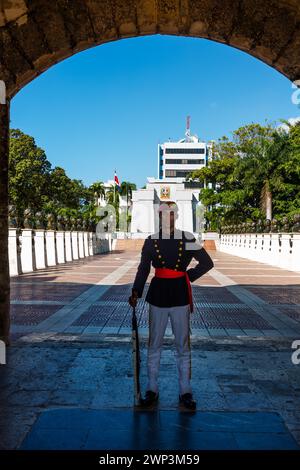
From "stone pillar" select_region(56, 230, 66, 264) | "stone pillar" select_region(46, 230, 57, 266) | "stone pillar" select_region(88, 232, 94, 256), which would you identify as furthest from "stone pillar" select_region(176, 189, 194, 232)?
"stone pillar" select_region(46, 230, 57, 266)

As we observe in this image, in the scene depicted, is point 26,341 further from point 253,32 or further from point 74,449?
point 253,32

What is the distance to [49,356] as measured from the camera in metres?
5.69

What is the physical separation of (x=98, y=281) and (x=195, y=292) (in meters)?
3.64

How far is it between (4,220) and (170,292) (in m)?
2.91

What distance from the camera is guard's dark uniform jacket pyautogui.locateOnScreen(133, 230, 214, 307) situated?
411 cm

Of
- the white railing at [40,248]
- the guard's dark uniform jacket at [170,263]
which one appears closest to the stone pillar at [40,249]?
the white railing at [40,248]

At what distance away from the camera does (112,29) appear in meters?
6.09

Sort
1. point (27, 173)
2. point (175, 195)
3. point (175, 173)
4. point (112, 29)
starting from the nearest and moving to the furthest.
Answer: point (112, 29) < point (27, 173) < point (175, 195) < point (175, 173)

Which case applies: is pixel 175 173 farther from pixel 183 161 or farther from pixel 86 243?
pixel 86 243

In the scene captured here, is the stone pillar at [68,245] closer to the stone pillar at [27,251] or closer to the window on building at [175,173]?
the stone pillar at [27,251]

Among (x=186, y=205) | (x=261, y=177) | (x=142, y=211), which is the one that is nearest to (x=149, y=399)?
(x=261, y=177)

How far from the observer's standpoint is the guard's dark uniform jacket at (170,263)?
4105 millimetres

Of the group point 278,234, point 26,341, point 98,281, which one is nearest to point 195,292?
point 98,281

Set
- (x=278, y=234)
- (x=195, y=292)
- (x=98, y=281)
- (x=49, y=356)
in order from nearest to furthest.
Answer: (x=49, y=356) < (x=195, y=292) < (x=98, y=281) < (x=278, y=234)
